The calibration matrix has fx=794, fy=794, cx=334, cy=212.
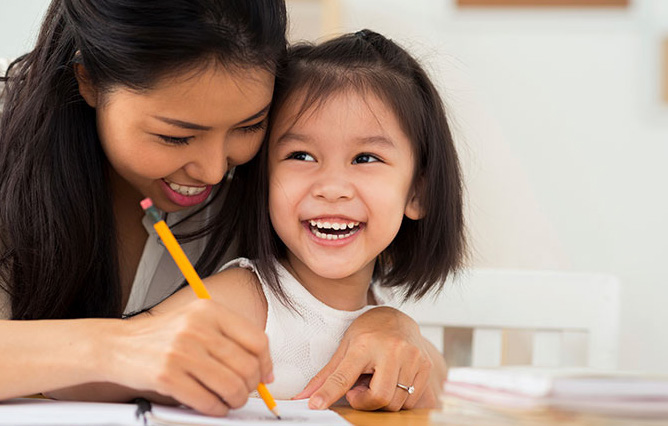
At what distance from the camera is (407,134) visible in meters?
1.15

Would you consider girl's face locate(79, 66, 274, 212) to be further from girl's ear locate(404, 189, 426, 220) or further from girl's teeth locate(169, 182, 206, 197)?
girl's ear locate(404, 189, 426, 220)

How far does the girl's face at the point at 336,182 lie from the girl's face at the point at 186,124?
0.06 meters

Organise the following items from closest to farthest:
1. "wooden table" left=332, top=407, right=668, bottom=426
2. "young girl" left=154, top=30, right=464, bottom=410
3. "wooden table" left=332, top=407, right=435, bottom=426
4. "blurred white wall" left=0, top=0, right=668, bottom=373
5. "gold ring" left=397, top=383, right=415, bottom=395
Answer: "wooden table" left=332, top=407, right=668, bottom=426 → "wooden table" left=332, top=407, right=435, bottom=426 → "gold ring" left=397, top=383, right=415, bottom=395 → "young girl" left=154, top=30, right=464, bottom=410 → "blurred white wall" left=0, top=0, right=668, bottom=373

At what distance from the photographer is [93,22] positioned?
3.25ft

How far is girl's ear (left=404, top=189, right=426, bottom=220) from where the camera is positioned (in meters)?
1.19

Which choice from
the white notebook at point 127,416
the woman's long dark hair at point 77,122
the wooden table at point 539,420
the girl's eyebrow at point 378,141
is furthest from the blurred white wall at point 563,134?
the wooden table at point 539,420

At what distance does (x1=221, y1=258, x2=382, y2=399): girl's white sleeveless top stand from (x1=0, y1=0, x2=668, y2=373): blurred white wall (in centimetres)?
100

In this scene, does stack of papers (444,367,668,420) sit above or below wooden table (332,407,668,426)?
above

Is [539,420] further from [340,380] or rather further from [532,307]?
[532,307]

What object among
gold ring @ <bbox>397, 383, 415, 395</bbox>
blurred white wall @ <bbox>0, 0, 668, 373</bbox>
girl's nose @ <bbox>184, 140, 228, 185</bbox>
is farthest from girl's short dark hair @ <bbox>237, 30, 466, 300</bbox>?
blurred white wall @ <bbox>0, 0, 668, 373</bbox>

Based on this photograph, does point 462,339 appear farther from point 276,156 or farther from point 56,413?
point 56,413

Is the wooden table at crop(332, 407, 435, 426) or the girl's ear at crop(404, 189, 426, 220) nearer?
the wooden table at crop(332, 407, 435, 426)

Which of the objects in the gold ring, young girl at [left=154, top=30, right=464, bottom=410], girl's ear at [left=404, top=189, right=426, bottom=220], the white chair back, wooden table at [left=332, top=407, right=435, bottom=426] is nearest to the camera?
wooden table at [left=332, top=407, right=435, bottom=426]

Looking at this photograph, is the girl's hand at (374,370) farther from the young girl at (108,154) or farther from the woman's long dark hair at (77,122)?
the woman's long dark hair at (77,122)
